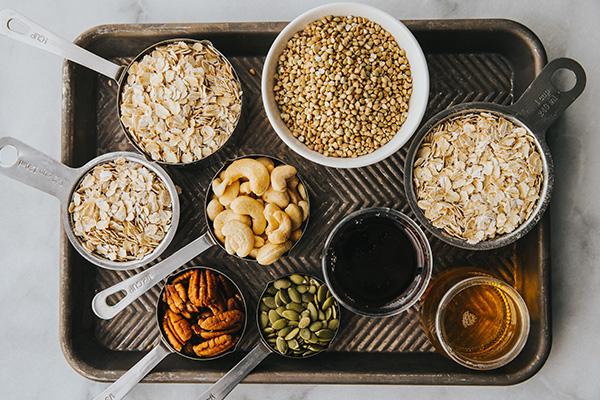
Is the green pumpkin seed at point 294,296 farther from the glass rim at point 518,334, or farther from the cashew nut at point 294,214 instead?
the glass rim at point 518,334

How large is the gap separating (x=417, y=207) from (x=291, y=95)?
342 millimetres

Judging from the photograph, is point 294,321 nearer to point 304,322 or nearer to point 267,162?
point 304,322

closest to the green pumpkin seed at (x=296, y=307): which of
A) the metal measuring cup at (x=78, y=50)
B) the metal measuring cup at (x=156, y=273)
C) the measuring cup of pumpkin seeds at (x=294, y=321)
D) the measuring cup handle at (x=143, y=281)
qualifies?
the measuring cup of pumpkin seeds at (x=294, y=321)

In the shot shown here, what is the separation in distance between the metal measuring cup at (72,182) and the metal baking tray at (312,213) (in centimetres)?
6

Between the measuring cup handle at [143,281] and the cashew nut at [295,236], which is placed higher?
the cashew nut at [295,236]

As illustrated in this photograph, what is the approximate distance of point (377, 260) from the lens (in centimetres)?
97

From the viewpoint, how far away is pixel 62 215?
942mm

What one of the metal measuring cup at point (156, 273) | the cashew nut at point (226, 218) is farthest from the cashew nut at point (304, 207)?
the cashew nut at point (226, 218)

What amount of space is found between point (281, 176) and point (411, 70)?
13.6 inches

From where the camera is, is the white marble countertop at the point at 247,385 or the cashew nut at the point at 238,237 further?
the white marble countertop at the point at 247,385

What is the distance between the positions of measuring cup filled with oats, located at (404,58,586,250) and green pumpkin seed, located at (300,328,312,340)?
12.8 inches

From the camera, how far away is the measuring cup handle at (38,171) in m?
0.91

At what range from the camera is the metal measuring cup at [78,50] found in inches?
36.4

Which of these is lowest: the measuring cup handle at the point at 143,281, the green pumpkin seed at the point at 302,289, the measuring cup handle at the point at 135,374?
the measuring cup handle at the point at 135,374
